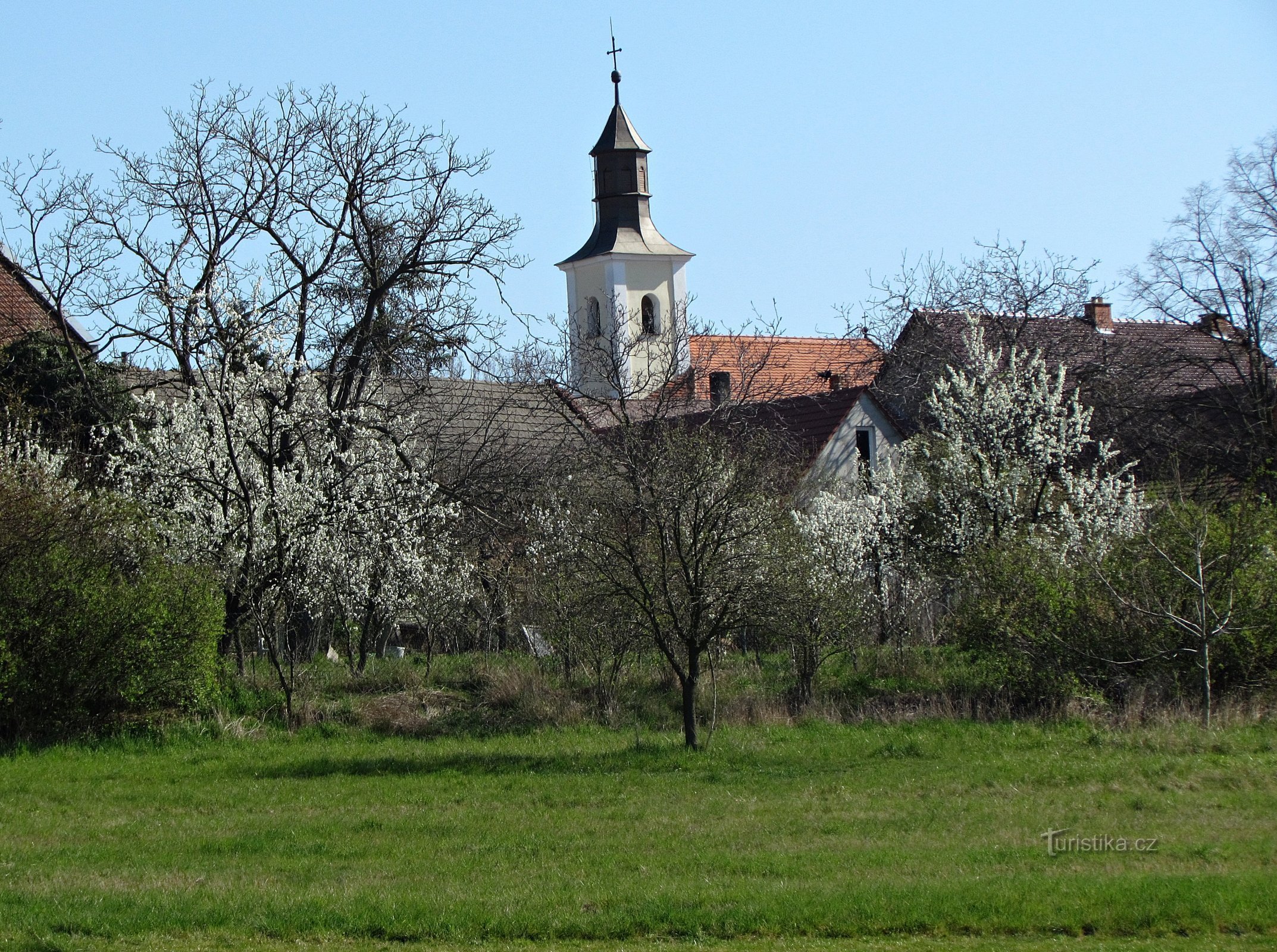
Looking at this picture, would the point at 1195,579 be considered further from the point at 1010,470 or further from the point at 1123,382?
the point at 1123,382

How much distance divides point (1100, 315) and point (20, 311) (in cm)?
3128

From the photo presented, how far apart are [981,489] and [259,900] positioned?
14172 mm

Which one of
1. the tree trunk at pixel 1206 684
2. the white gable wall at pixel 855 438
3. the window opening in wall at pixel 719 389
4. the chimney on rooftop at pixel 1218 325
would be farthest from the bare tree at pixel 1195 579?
the white gable wall at pixel 855 438

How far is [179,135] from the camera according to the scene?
2020 centimetres

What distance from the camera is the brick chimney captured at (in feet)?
128

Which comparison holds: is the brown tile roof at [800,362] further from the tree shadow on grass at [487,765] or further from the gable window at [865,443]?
the tree shadow on grass at [487,765]

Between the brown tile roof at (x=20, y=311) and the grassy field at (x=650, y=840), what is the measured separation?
1289 cm

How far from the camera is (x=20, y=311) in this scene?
28.5 m

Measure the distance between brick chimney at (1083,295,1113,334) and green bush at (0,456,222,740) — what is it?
2932cm

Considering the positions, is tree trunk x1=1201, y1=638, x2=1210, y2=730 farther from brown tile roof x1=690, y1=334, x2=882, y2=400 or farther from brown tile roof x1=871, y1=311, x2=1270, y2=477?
brown tile roof x1=690, y1=334, x2=882, y2=400

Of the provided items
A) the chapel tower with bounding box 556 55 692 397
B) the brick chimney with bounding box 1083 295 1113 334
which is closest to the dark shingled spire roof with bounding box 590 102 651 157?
the chapel tower with bounding box 556 55 692 397

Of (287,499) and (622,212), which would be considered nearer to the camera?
(287,499)

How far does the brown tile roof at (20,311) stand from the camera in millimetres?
24109

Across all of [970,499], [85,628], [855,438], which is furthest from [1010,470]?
[85,628]
